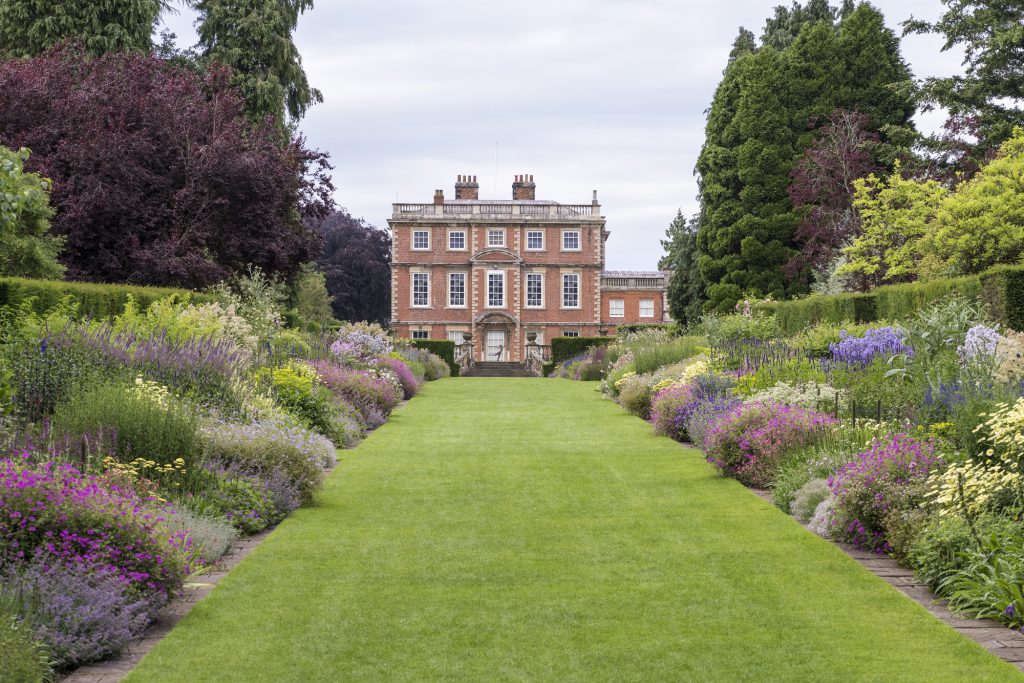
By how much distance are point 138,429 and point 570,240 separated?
51.1 metres

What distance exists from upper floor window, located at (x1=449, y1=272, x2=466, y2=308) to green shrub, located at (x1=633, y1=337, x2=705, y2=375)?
115 feet

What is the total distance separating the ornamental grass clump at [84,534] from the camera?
573 cm

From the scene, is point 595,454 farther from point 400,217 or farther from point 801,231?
point 400,217

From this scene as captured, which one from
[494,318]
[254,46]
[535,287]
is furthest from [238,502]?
[535,287]

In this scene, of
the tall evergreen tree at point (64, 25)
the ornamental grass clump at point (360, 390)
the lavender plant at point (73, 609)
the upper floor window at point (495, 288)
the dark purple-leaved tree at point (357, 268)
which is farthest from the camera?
the dark purple-leaved tree at point (357, 268)

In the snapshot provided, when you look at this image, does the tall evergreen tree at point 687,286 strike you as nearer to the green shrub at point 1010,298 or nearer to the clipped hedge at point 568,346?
the clipped hedge at point 568,346

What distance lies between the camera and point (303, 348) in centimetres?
1902

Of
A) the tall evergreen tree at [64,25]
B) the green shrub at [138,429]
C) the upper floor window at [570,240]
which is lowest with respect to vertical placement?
the green shrub at [138,429]

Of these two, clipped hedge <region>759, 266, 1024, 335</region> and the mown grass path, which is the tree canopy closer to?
the mown grass path

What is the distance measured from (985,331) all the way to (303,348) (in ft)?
36.4

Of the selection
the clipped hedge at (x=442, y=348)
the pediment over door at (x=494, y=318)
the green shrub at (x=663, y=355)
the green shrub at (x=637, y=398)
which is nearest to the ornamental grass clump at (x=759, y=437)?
the green shrub at (x=637, y=398)

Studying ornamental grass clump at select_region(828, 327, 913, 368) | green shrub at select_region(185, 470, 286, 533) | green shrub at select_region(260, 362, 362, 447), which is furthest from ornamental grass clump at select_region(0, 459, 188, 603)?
ornamental grass clump at select_region(828, 327, 913, 368)

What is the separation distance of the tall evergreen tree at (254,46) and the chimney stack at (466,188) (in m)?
28.0

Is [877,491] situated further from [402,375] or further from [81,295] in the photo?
[402,375]
